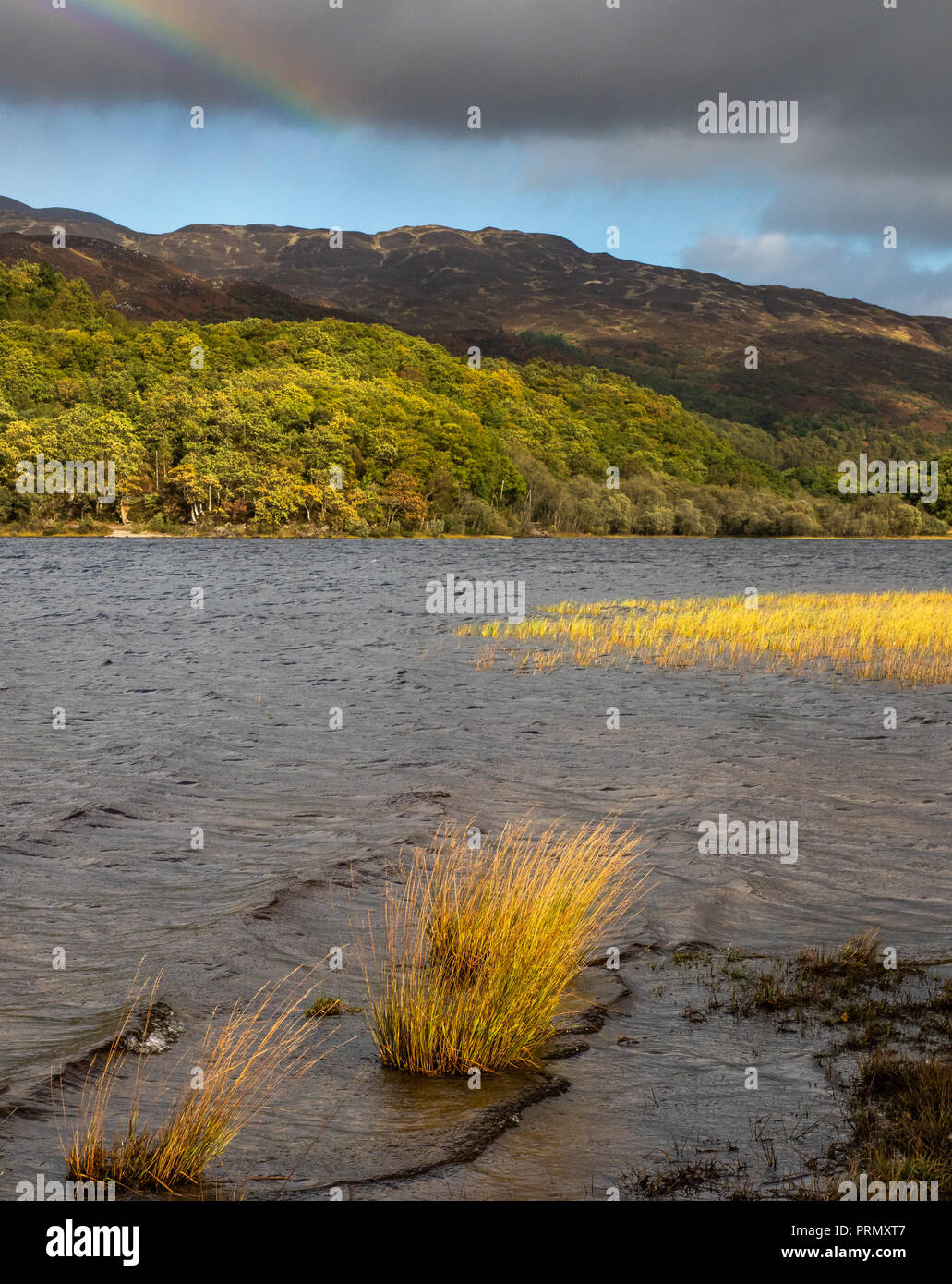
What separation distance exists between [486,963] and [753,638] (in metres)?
28.4

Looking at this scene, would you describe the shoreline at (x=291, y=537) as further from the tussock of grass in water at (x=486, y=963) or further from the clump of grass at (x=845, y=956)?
the clump of grass at (x=845, y=956)

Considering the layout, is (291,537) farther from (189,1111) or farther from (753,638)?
(189,1111)

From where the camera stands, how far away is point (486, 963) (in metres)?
8.25

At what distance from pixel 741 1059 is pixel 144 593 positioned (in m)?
53.6

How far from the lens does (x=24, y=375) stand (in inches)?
6993

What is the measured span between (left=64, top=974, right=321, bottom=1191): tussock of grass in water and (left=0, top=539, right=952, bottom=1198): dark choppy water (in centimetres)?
25

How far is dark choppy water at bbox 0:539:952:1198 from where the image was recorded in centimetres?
689

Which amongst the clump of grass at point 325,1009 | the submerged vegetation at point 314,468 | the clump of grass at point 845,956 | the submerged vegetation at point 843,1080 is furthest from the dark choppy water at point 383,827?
the submerged vegetation at point 314,468

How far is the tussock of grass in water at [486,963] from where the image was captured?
7.45 m

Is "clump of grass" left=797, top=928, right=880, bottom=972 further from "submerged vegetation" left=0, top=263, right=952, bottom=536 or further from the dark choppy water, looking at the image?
"submerged vegetation" left=0, top=263, right=952, bottom=536

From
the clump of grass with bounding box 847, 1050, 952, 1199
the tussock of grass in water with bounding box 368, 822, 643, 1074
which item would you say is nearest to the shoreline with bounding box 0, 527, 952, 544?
the tussock of grass in water with bounding box 368, 822, 643, 1074

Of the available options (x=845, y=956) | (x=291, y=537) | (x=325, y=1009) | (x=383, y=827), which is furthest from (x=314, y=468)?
(x=325, y=1009)

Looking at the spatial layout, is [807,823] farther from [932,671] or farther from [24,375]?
[24,375]
